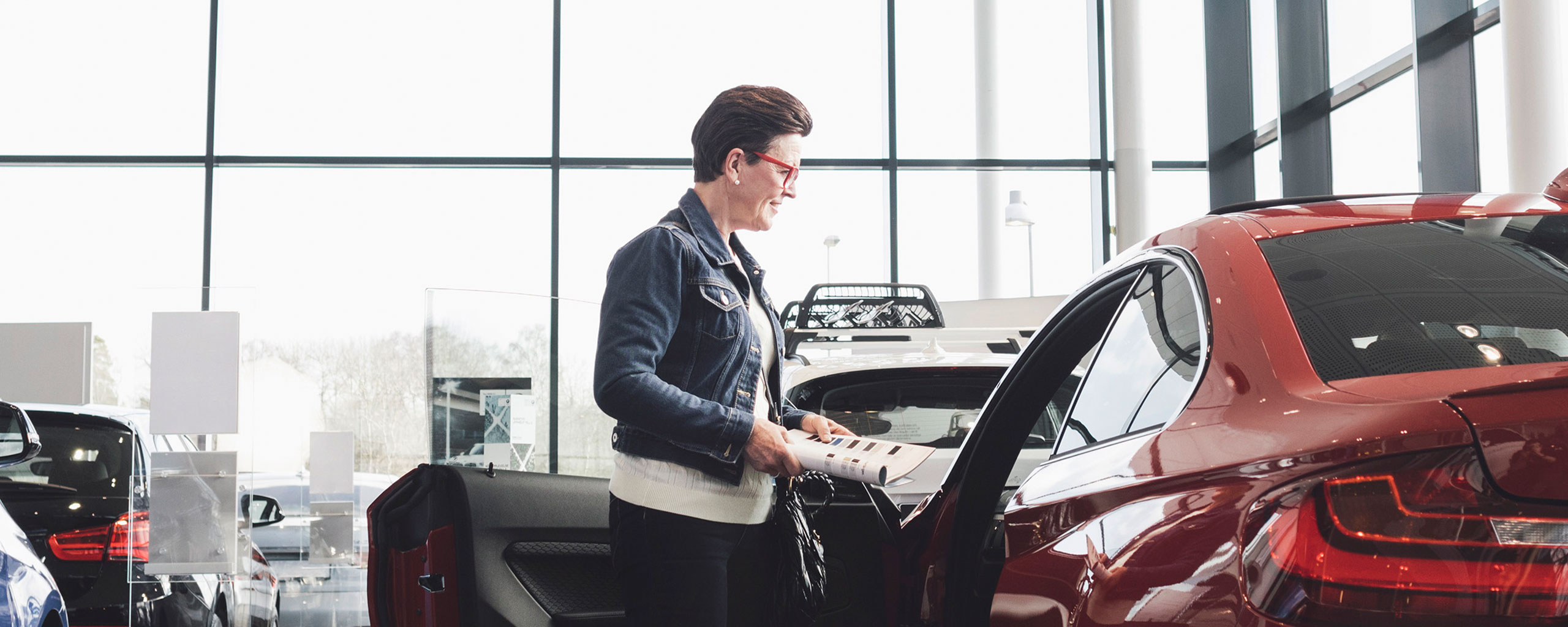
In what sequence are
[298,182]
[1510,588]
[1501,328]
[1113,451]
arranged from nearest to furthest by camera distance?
1. [1510,588]
2. [1501,328]
3. [1113,451]
4. [298,182]

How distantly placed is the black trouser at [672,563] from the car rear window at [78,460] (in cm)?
245

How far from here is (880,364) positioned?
3100 mm

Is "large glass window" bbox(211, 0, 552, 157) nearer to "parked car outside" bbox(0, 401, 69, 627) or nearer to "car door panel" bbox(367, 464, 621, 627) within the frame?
"parked car outside" bbox(0, 401, 69, 627)

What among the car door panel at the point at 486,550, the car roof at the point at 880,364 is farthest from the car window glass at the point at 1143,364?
the car roof at the point at 880,364

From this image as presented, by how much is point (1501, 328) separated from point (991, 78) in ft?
25.9

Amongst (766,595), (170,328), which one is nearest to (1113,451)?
(766,595)

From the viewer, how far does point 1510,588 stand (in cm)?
83

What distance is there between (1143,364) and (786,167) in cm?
61

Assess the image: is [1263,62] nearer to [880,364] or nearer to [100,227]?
[880,364]

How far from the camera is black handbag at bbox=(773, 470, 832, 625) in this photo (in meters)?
1.67

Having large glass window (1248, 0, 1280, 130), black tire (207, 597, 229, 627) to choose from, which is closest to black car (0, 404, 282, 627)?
black tire (207, 597, 229, 627)

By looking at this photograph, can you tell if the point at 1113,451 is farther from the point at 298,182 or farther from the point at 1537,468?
the point at 298,182

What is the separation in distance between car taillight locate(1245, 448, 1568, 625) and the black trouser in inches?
31.4

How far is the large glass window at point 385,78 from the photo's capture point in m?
8.45
